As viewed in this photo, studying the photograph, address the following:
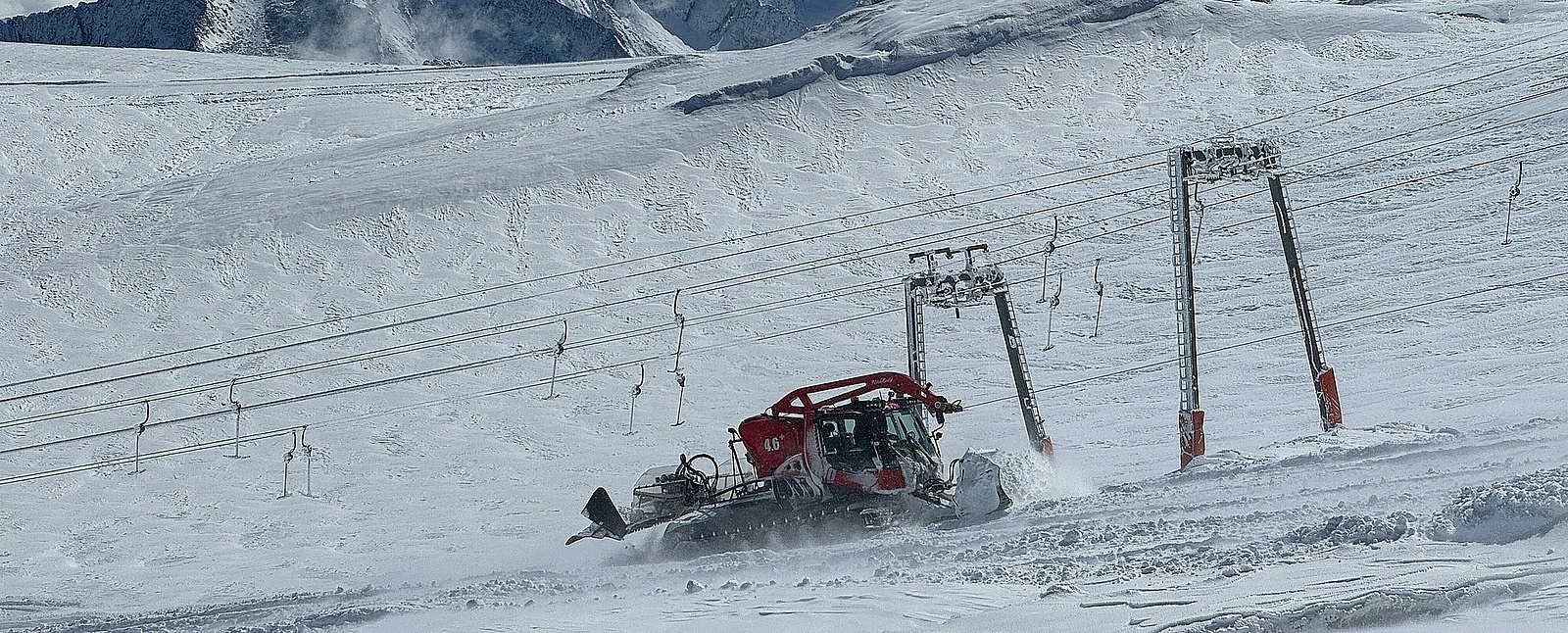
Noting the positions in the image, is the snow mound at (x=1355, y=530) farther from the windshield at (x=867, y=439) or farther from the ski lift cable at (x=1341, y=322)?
the ski lift cable at (x=1341, y=322)

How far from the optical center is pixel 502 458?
3006 centimetres

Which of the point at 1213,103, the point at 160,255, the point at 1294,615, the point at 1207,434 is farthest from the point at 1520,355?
the point at 160,255

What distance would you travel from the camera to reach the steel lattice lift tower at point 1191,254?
19.4 meters

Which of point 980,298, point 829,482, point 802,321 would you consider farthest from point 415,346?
point 829,482

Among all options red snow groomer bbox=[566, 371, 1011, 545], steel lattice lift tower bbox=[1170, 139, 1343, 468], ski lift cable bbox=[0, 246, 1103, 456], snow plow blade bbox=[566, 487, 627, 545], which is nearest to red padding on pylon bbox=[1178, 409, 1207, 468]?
steel lattice lift tower bbox=[1170, 139, 1343, 468]

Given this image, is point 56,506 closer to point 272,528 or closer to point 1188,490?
point 272,528

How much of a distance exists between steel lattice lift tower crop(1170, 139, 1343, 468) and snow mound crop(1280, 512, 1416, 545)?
24.1ft

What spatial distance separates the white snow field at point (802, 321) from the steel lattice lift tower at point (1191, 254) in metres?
1.53

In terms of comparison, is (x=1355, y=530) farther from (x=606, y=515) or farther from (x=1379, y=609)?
(x=606, y=515)

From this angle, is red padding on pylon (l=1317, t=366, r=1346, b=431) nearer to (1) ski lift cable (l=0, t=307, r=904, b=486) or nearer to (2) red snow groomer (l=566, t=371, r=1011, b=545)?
(2) red snow groomer (l=566, t=371, r=1011, b=545)

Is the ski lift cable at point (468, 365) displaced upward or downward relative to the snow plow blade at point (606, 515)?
upward

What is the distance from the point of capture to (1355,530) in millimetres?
11125

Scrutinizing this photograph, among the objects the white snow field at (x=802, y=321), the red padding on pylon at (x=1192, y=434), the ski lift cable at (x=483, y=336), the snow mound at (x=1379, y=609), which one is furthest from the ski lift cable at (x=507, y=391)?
the snow mound at (x=1379, y=609)

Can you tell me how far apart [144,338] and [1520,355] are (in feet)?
113
